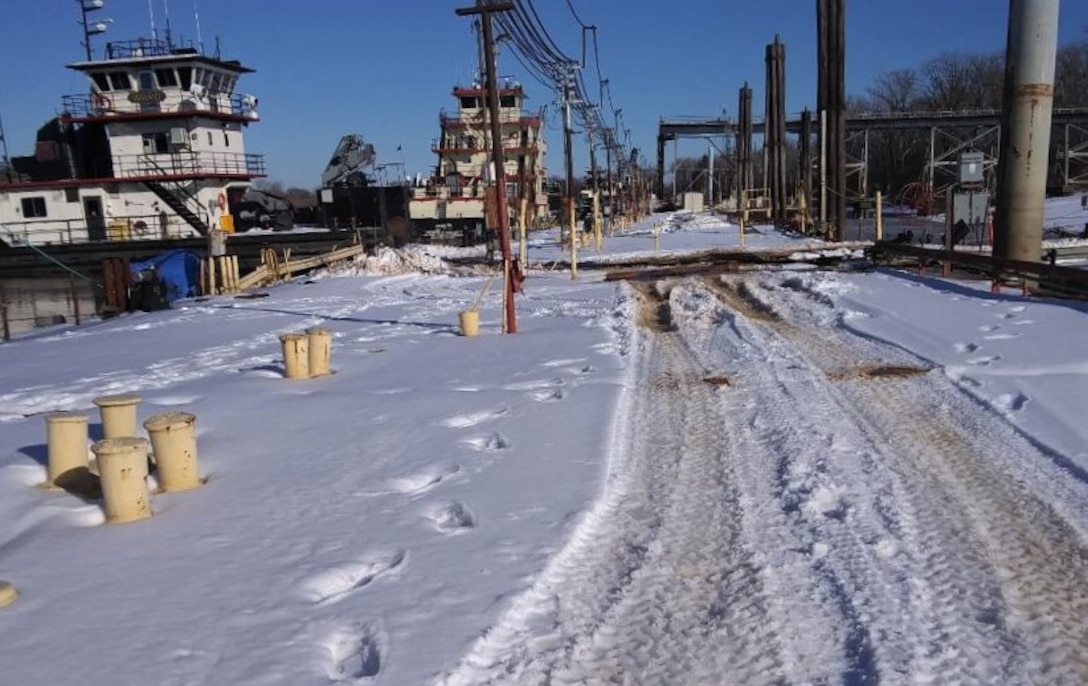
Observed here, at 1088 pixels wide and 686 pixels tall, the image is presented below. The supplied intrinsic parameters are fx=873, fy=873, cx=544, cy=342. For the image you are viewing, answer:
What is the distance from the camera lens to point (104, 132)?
139ft

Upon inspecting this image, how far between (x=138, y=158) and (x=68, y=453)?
130 ft

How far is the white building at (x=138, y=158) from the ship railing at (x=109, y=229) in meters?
0.04

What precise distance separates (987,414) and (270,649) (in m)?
5.63

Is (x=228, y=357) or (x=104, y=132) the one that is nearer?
(x=228, y=357)

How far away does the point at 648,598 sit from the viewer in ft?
13.3

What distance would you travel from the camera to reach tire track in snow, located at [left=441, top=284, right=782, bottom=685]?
11.3ft

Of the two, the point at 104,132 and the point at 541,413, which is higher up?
the point at 104,132

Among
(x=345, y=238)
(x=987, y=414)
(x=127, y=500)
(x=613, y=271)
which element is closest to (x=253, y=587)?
(x=127, y=500)

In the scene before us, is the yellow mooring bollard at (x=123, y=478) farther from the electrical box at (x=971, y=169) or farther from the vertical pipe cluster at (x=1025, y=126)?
the electrical box at (x=971, y=169)

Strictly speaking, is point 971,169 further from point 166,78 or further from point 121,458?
point 166,78

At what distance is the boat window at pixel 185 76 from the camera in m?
41.2

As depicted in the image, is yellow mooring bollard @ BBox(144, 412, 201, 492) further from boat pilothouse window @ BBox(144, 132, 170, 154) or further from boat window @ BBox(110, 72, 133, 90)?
boat window @ BBox(110, 72, 133, 90)

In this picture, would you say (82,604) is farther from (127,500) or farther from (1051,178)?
(1051,178)

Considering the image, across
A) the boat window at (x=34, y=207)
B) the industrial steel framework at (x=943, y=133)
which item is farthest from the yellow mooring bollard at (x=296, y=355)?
the industrial steel framework at (x=943, y=133)
